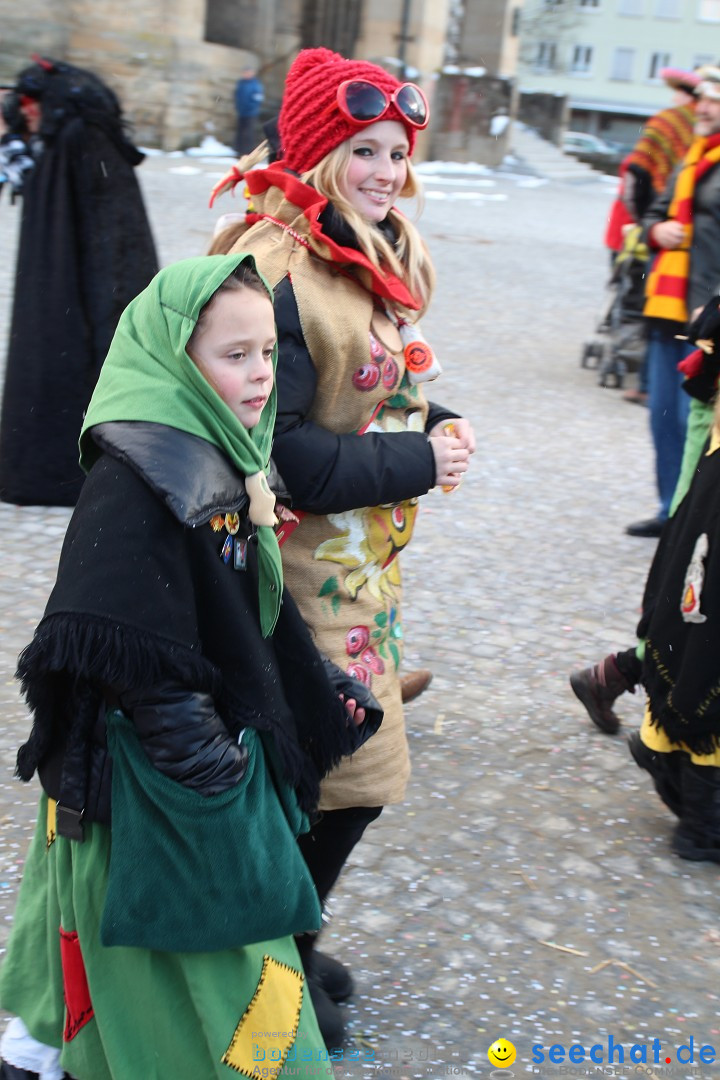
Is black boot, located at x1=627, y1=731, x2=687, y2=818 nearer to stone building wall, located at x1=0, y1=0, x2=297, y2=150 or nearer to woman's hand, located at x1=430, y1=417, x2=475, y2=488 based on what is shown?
woman's hand, located at x1=430, y1=417, x2=475, y2=488

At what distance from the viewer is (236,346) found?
80.0 inches

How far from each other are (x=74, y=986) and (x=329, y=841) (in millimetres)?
690

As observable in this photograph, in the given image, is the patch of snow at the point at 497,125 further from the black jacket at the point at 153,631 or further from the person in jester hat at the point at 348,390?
the black jacket at the point at 153,631

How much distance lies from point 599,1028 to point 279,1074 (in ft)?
3.54

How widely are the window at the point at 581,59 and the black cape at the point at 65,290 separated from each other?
63.2 m

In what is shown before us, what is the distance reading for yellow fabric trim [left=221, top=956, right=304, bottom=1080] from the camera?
80.1 inches

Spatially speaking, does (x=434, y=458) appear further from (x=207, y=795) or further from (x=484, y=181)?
(x=484, y=181)

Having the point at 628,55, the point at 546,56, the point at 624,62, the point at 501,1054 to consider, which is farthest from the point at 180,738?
the point at 628,55

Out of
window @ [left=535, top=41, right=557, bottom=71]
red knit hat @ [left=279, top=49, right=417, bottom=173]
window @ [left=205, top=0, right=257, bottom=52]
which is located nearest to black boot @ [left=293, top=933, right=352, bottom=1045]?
red knit hat @ [left=279, top=49, right=417, bottom=173]

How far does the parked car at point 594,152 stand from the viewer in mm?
39056

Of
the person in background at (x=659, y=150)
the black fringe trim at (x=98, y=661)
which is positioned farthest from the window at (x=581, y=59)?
the black fringe trim at (x=98, y=661)

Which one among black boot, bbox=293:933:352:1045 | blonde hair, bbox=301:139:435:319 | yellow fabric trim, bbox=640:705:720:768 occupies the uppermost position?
blonde hair, bbox=301:139:435:319

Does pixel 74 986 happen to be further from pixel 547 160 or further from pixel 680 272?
pixel 547 160

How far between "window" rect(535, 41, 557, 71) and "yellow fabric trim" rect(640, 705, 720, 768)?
5420 cm
